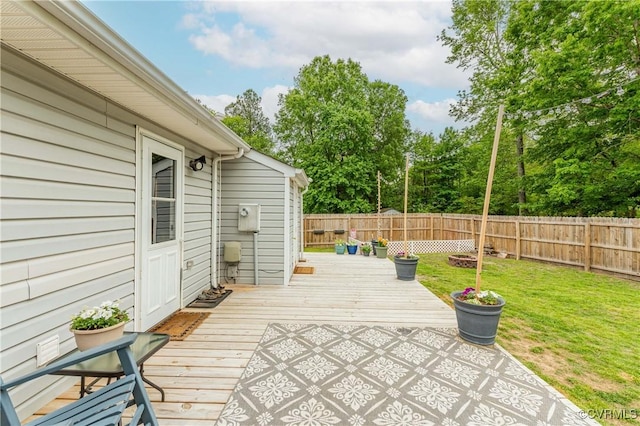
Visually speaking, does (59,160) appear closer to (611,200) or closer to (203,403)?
(203,403)

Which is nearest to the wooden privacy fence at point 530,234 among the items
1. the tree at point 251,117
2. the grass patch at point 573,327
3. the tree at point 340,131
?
the grass patch at point 573,327

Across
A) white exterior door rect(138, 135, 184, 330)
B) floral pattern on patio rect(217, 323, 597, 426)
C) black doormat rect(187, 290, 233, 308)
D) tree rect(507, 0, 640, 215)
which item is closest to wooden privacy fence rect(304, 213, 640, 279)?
tree rect(507, 0, 640, 215)

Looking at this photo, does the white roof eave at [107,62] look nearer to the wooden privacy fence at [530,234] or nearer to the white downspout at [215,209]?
the white downspout at [215,209]

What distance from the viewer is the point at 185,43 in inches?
383

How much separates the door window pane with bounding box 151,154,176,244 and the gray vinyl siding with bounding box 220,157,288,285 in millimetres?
1504

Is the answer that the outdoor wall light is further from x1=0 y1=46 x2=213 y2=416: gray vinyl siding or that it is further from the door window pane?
x1=0 y1=46 x2=213 y2=416: gray vinyl siding

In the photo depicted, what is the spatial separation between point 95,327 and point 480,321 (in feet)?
11.6

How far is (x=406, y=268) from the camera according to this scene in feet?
19.1

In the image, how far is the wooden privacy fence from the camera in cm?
678

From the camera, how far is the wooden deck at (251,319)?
7.01ft

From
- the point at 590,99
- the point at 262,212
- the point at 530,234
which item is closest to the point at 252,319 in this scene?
the point at 262,212

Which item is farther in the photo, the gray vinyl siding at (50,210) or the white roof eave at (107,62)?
the gray vinyl siding at (50,210)

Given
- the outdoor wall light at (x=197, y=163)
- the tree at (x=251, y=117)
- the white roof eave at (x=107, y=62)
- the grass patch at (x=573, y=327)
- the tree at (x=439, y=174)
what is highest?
the tree at (x=251, y=117)

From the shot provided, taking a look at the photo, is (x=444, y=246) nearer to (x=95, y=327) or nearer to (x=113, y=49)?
(x=95, y=327)
